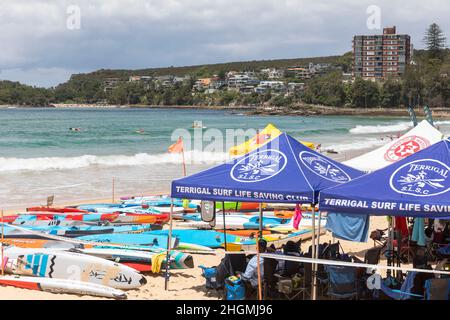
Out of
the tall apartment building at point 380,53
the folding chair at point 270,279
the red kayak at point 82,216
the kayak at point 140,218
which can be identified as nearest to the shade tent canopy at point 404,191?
the folding chair at point 270,279

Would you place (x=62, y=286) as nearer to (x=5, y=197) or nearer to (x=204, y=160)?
(x=5, y=197)

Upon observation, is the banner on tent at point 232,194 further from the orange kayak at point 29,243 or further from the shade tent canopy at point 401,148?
the shade tent canopy at point 401,148

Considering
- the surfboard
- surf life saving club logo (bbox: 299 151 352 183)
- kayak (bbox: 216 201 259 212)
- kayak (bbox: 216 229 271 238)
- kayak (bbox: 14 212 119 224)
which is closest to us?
surf life saving club logo (bbox: 299 151 352 183)

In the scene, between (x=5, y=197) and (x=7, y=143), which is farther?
(x=7, y=143)

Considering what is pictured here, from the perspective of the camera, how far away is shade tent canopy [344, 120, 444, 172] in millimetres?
11840

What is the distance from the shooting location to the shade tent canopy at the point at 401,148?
1184cm

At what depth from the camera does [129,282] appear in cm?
938

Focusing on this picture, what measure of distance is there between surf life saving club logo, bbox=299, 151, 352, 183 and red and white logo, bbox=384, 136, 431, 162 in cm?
314

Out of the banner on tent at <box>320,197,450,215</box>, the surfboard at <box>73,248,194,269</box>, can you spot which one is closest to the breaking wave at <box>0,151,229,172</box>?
the surfboard at <box>73,248,194,269</box>

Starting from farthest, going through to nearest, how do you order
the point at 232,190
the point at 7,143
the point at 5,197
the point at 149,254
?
the point at 7,143, the point at 5,197, the point at 149,254, the point at 232,190

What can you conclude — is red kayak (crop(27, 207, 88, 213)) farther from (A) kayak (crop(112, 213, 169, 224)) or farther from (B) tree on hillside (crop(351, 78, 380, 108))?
(B) tree on hillside (crop(351, 78, 380, 108))

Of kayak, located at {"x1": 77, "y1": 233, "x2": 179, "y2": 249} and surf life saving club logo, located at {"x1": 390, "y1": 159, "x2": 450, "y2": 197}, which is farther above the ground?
surf life saving club logo, located at {"x1": 390, "y1": 159, "x2": 450, "y2": 197}
